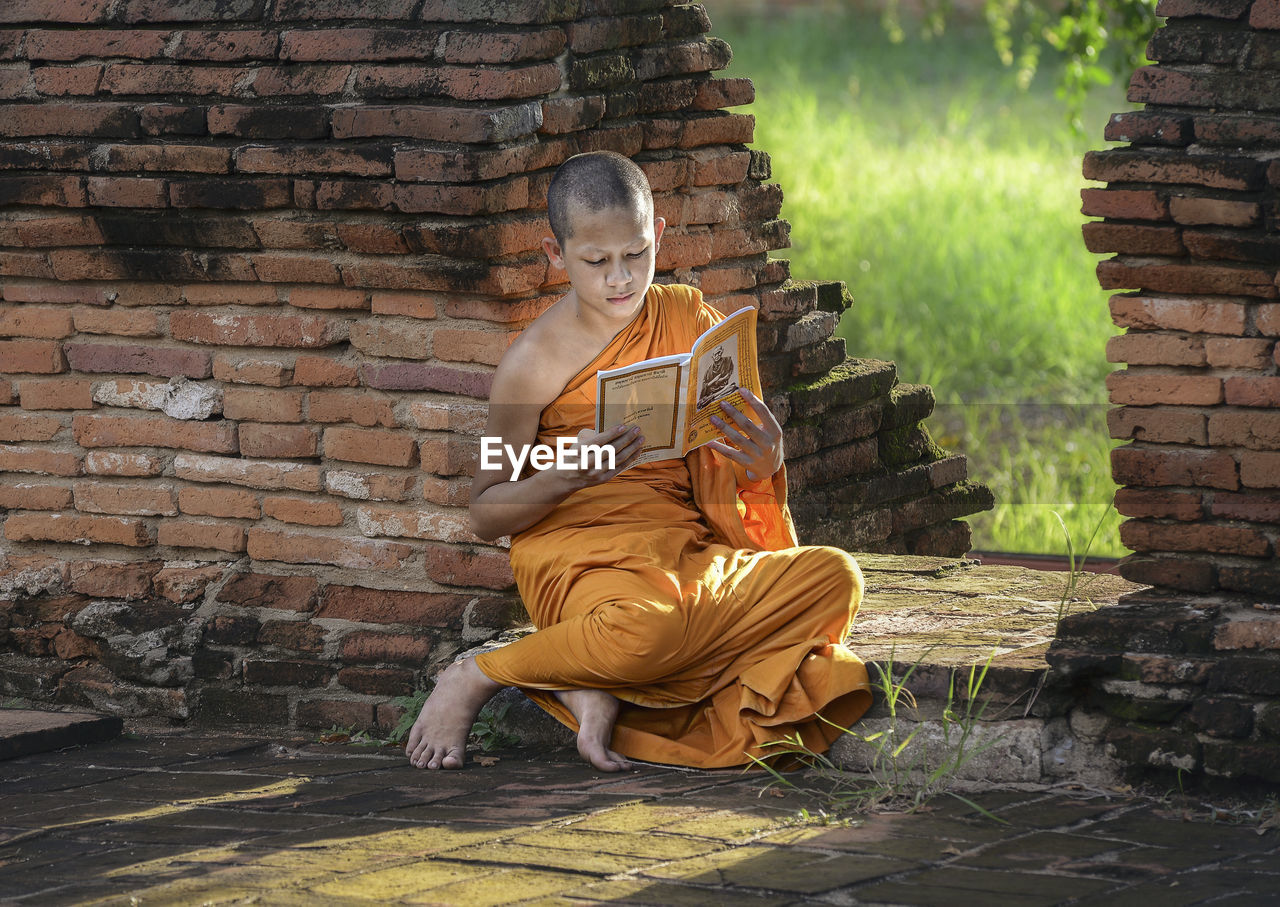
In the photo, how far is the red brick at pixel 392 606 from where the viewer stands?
4.24 metres

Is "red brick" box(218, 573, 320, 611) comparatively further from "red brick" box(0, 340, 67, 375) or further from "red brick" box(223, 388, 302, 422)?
"red brick" box(0, 340, 67, 375)

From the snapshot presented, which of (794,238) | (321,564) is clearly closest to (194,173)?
(321,564)

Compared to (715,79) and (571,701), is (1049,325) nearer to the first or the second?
(715,79)

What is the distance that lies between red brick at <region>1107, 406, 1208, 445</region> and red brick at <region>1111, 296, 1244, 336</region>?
0.18 meters

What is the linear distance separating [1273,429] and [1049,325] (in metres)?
7.10

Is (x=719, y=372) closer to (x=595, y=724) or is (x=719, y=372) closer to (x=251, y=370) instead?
(x=595, y=724)

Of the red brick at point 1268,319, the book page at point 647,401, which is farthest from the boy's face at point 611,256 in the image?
the red brick at point 1268,319

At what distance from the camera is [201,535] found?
4.49 m

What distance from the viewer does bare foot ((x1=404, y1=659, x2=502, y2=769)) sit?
12.3 feet

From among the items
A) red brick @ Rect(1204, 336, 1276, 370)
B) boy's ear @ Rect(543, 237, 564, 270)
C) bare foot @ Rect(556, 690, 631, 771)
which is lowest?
bare foot @ Rect(556, 690, 631, 771)

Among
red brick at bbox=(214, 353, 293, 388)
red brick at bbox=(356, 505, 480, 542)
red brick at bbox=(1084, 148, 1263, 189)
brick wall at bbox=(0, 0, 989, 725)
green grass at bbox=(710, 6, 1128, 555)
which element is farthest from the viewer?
green grass at bbox=(710, 6, 1128, 555)

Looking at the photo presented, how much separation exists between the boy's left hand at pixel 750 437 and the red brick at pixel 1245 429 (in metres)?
0.96

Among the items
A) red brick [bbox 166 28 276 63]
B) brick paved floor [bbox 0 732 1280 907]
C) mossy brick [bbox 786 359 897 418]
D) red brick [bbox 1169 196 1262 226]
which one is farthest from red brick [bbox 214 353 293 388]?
red brick [bbox 1169 196 1262 226]

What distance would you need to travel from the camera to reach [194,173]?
430 cm
